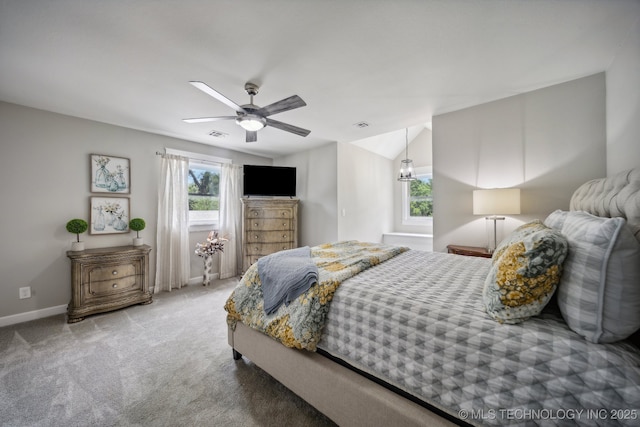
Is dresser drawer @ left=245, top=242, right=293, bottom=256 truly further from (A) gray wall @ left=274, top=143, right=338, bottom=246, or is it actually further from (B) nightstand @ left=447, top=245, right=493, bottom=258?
(B) nightstand @ left=447, top=245, right=493, bottom=258

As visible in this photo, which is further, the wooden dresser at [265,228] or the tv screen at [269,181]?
the tv screen at [269,181]

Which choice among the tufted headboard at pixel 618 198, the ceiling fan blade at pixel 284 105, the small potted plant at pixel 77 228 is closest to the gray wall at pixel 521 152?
the tufted headboard at pixel 618 198

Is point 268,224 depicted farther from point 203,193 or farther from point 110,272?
point 110,272

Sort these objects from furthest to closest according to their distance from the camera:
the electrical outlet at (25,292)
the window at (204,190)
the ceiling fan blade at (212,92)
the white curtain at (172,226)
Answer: the window at (204,190) < the white curtain at (172,226) < the electrical outlet at (25,292) < the ceiling fan blade at (212,92)

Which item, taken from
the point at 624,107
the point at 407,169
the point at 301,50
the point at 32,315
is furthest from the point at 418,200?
the point at 32,315

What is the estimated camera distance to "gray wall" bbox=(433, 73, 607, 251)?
226cm

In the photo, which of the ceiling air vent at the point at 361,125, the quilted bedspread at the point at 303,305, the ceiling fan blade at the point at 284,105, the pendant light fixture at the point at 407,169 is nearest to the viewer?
the quilted bedspread at the point at 303,305

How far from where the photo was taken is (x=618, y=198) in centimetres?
123

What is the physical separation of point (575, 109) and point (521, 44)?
1148 mm

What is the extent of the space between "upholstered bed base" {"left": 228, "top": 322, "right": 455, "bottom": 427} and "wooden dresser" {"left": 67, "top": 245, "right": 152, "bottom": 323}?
2.39 metres

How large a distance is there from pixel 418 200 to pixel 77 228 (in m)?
5.89

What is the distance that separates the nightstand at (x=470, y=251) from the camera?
256 centimetres

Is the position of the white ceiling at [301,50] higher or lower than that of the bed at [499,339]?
higher

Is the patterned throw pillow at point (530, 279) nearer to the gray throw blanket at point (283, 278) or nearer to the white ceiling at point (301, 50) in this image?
the gray throw blanket at point (283, 278)
